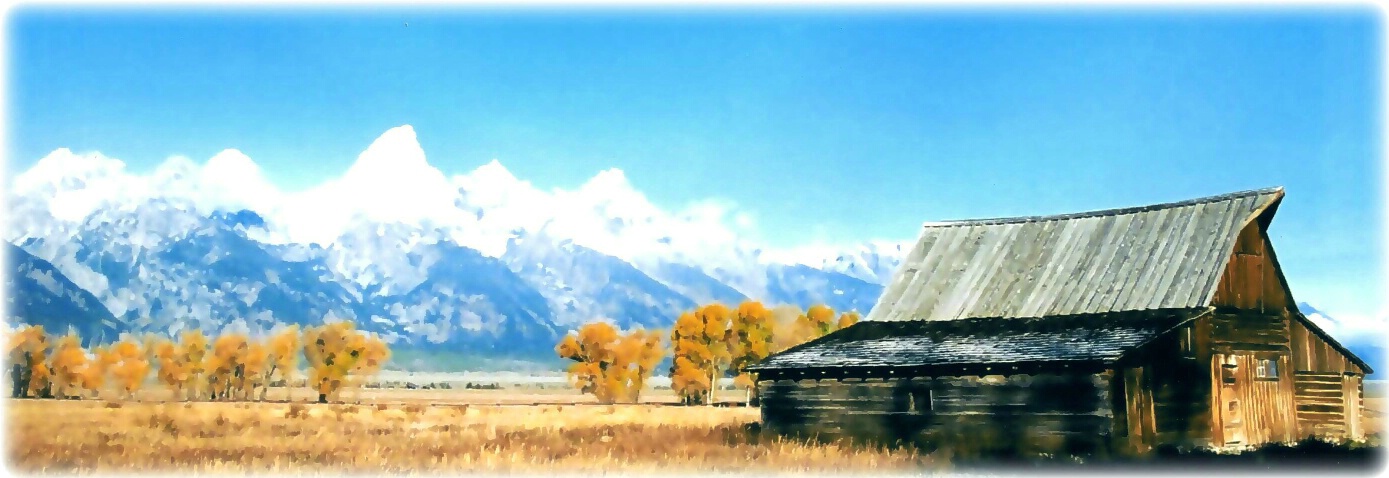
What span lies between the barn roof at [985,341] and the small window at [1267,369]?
276cm

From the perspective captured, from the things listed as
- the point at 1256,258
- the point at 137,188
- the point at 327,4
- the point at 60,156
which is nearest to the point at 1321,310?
the point at 1256,258

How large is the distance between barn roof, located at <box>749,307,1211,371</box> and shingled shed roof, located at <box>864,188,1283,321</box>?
30 centimetres

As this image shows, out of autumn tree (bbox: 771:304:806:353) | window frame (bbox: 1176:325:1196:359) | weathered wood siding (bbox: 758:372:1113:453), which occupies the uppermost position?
autumn tree (bbox: 771:304:806:353)

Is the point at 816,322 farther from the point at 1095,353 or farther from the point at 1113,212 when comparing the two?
the point at 1095,353

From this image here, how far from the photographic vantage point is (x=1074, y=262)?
2872 cm

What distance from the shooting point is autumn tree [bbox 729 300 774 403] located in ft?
218

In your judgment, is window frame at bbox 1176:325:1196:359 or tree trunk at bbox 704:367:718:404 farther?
tree trunk at bbox 704:367:718:404

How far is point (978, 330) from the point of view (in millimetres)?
27500

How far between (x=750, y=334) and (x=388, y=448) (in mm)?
44532

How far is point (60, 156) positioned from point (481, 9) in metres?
10.9

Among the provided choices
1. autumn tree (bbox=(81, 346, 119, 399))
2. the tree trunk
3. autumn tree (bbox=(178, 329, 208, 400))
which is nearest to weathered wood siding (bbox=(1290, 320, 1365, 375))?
the tree trunk

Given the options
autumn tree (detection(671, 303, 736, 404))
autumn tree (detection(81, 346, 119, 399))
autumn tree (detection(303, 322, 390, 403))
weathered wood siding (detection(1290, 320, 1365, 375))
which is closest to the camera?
weathered wood siding (detection(1290, 320, 1365, 375))

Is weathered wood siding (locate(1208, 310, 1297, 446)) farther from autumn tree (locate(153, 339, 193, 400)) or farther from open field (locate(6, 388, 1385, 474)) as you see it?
autumn tree (locate(153, 339, 193, 400))

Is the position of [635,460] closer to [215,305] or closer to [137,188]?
[137,188]
